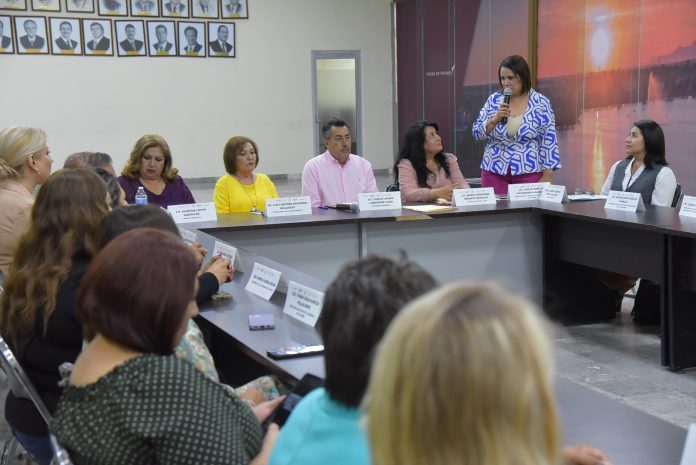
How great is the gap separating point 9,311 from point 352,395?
4.19 feet

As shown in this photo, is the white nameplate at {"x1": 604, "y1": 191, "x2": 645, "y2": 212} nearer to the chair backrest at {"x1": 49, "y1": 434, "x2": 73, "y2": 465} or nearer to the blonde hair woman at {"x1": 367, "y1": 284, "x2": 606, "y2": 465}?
the chair backrest at {"x1": 49, "y1": 434, "x2": 73, "y2": 465}

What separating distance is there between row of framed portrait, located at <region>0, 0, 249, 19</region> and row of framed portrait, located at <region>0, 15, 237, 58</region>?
0.36ft

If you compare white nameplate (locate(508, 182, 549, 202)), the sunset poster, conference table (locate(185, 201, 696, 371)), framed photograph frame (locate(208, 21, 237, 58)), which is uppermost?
framed photograph frame (locate(208, 21, 237, 58))

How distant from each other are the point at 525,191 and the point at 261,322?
301cm

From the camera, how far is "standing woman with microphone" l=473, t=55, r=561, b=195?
5.27 metres

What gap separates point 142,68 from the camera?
1182 centimetres

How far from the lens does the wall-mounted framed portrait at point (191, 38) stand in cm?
1192

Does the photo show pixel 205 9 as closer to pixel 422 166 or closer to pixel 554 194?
pixel 422 166

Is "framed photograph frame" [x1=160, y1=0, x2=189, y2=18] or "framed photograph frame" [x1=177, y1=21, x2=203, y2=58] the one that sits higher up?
"framed photograph frame" [x1=160, y1=0, x2=189, y2=18]

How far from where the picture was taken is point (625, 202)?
179 inches

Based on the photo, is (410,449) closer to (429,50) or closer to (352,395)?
(352,395)

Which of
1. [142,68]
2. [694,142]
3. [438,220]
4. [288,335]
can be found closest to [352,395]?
[288,335]

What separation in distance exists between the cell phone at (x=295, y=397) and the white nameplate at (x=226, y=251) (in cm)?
141

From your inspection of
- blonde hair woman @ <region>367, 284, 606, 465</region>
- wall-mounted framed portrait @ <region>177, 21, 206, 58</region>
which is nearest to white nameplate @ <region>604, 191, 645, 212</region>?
blonde hair woman @ <region>367, 284, 606, 465</region>
